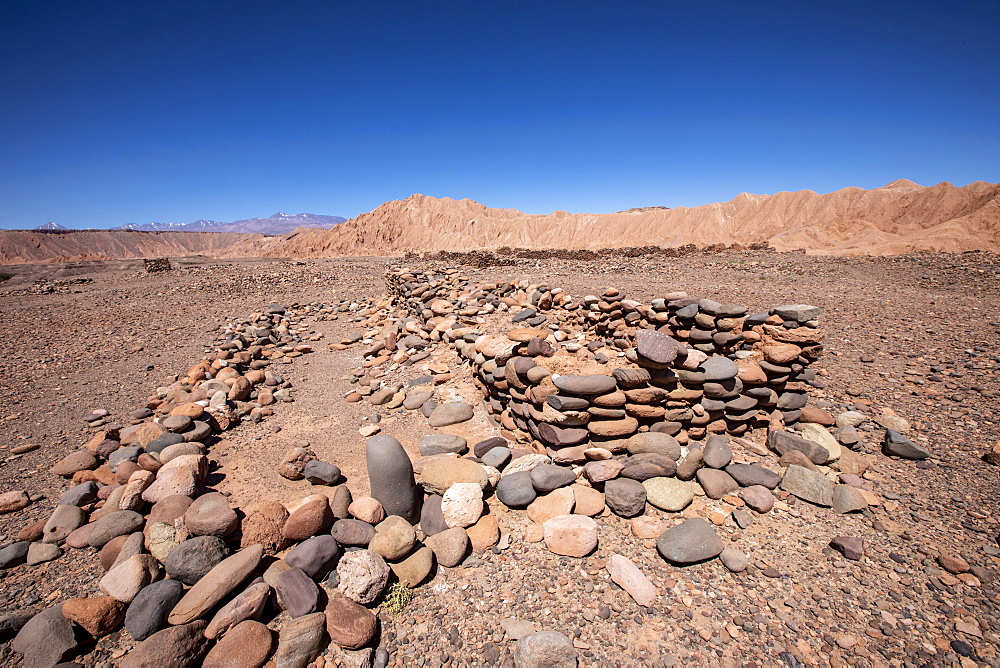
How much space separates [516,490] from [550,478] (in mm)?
386

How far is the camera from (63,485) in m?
4.66

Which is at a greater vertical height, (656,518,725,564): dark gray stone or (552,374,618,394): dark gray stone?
(552,374,618,394): dark gray stone

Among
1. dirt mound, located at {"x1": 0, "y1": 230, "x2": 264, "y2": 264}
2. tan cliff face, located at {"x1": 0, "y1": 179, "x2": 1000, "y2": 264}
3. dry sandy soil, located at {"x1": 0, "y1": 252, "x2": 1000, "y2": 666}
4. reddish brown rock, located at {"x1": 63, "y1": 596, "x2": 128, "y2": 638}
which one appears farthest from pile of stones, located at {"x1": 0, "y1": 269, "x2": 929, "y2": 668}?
dirt mound, located at {"x1": 0, "y1": 230, "x2": 264, "y2": 264}

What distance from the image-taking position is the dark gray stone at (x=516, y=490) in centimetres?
412

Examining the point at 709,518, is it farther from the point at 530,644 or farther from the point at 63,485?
the point at 63,485

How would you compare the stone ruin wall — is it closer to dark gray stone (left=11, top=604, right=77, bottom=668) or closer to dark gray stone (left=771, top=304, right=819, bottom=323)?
dark gray stone (left=771, top=304, right=819, bottom=323)

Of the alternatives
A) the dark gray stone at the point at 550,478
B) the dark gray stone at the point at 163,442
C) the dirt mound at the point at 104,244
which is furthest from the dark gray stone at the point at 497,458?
the dirt mound at the point at 104,244

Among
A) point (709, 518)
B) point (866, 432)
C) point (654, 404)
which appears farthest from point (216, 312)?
point (866, 432)

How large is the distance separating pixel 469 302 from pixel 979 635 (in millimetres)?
9338

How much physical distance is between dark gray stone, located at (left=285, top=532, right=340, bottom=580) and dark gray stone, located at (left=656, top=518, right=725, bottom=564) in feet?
9.26

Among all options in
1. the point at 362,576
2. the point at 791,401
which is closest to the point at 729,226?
the point at 791,401

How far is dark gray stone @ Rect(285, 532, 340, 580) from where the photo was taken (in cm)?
321

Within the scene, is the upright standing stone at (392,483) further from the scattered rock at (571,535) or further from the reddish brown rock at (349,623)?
the scattered rock at (571,535)

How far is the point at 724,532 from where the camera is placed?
368 centimetres
